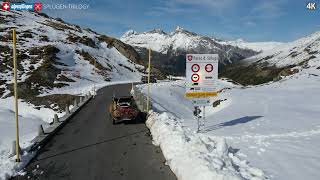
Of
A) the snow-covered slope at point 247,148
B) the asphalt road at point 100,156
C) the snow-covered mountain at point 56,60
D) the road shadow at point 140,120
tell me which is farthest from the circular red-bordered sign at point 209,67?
the snow-covered mountain at point 56,60

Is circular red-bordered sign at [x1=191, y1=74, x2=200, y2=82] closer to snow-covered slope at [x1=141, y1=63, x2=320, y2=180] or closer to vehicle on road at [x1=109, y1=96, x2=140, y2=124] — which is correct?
snow-covered slope at [x1=141, y1=63, x2=320, y2=180]

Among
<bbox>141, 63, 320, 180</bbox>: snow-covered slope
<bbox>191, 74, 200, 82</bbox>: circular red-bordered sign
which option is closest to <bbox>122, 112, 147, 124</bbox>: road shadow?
<bbox>141, 63, 320, 180</bbox>: snow-covered slope

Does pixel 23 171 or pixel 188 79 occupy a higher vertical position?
pixel 188 79

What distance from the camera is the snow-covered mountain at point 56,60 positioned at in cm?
6038

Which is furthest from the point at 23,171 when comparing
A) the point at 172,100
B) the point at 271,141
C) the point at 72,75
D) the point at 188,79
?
the point at 72,75

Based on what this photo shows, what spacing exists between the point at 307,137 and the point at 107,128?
11.4 meters

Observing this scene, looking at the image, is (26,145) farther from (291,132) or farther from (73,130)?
(291,132)

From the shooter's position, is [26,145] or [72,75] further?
[72,75]

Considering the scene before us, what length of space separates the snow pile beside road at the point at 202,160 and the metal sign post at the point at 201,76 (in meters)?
2.02

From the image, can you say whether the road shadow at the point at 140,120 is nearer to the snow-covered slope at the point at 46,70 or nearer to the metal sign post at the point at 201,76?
the snow-covered slope at the point at 46,70

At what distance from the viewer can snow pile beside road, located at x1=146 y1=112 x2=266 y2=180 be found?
34.9 feet

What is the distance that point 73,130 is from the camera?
2216 centimetres

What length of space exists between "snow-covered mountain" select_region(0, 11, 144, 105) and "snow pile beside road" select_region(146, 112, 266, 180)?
116 ft

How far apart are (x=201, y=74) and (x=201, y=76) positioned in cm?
13
